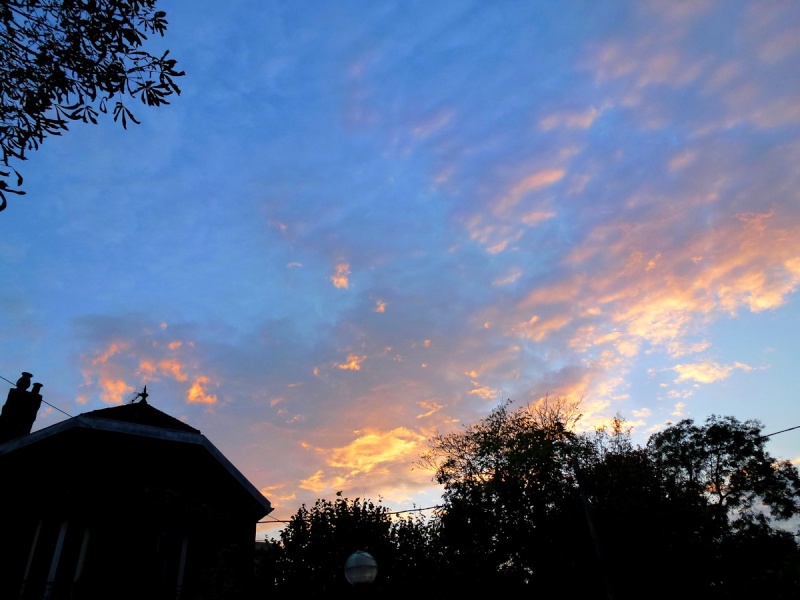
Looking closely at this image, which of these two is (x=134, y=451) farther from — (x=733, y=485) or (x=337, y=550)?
(x=733, y=485)

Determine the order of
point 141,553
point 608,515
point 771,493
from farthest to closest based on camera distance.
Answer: point 771,493 < point 608,515 < point 141,553

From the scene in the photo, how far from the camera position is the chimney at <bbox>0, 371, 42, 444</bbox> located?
1684 cm

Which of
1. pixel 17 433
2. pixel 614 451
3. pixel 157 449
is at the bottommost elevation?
pixel 157 449

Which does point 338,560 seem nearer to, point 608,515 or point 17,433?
point 17,433

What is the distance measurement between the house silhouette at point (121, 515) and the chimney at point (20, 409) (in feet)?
20.7

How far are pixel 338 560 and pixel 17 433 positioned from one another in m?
12.3

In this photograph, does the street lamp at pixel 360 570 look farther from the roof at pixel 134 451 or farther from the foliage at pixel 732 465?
the foliage at pixel 732 465

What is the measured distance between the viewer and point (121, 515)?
12.1m

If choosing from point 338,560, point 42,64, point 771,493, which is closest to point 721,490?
point 771,493

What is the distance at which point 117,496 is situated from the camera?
12.2 metres

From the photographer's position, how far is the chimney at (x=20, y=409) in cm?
1684

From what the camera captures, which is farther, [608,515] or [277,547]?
[608,515]

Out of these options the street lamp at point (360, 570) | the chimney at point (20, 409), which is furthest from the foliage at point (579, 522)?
the chimney at point (20, 409)

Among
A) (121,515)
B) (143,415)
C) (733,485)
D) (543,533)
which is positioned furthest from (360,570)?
(733,485)
